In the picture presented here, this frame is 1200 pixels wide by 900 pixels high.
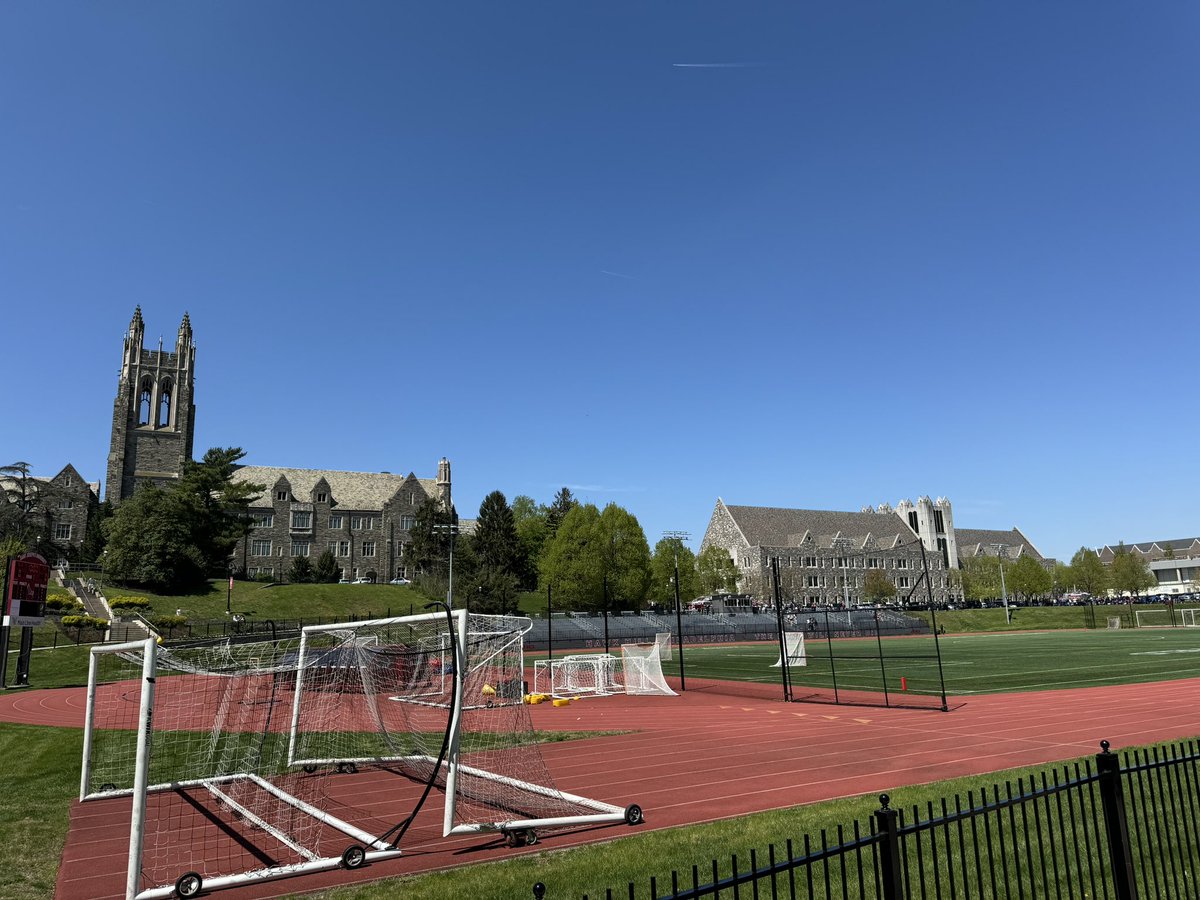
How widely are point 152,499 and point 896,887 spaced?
3107 inches

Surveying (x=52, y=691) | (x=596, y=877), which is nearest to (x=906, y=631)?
(x=52, y=691)

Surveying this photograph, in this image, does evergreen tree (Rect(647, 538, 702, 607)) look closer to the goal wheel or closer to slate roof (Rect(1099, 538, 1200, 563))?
the goal wheel

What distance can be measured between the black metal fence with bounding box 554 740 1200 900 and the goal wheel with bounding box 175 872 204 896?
139 inches

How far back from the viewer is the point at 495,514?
9794cm

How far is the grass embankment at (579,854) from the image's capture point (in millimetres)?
7441

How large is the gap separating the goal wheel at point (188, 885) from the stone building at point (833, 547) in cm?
10383

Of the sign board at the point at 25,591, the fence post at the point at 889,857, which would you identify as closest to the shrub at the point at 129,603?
the sign board at the point at 25,591

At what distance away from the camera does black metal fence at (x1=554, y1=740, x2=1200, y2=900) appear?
15.8 ft

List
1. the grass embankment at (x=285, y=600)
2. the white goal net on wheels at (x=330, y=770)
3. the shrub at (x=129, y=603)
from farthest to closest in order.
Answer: the grass embankment at (x=285, y=600) < the shrub at (x=129, y=603) < the white goal net on wheels at (x=330, y=770)

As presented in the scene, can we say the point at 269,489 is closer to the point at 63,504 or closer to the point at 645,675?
the point at 63,504

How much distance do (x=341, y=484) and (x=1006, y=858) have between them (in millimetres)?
106616

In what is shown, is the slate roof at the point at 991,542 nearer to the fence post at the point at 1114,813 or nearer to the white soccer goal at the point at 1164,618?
the white soccer goal at the point at 1164,618

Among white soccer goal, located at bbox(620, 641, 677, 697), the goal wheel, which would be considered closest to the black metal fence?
the goal wheel

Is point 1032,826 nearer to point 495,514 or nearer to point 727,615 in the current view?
point 727,615
